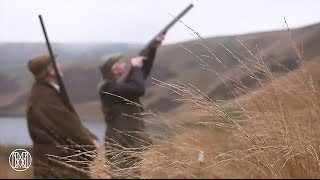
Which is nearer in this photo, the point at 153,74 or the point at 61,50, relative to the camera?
the point at 61,50

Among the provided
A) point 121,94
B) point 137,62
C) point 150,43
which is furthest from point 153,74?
point 121,94

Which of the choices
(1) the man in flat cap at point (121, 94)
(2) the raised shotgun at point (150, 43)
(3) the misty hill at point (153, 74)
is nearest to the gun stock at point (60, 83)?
(1) the man in flat cap at point (121, 94)

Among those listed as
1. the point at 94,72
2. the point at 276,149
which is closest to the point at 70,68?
the point at 94,72

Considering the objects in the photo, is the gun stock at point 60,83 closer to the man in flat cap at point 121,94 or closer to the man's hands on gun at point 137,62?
the man in flat cap at point 121,94

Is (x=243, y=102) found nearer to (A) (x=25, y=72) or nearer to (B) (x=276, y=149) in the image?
(B) (x=276, y=149)

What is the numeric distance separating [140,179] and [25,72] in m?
2.00

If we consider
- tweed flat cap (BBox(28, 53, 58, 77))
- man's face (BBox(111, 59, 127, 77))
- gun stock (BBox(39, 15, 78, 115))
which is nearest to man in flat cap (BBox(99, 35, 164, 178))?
man's face (BBox(111, 59, 127, 77))

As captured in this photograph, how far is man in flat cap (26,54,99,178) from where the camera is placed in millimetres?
2787

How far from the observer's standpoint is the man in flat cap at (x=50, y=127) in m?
2.79

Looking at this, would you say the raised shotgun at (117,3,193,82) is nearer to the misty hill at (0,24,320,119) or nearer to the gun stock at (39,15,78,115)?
the misty hill at (0,24,320,119)

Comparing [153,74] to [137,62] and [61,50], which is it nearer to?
[61,50]

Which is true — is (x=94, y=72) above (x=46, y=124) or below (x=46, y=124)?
above

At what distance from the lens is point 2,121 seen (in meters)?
3.68

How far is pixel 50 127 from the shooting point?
2791 millimetres
